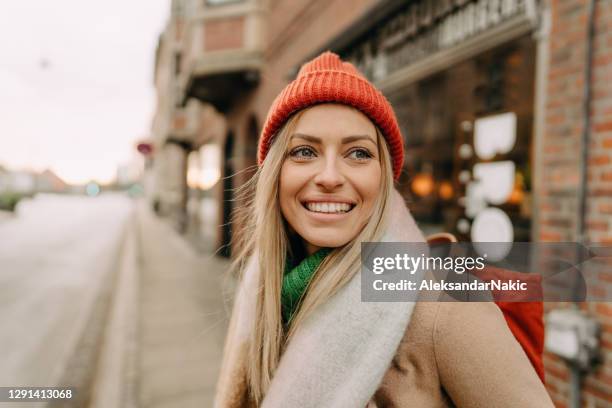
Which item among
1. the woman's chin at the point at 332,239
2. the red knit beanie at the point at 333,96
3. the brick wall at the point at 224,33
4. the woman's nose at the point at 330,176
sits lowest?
the woman's chin at the point at 332,239

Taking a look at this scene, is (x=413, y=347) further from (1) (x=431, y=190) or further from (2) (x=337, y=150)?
(1) (x=431, y=190)

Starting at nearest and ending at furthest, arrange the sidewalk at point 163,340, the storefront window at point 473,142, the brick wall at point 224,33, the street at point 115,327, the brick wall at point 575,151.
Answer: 1. the brick wall at point 575,151
2. the storefront window at point 473,142
3. the sidewalk at point 163,340
4. the street at point 115,327
5. the brick wall at point 224,33

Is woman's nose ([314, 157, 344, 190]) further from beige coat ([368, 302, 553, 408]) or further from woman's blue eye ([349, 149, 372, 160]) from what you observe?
beige coat ([368, 302, 553, 408])

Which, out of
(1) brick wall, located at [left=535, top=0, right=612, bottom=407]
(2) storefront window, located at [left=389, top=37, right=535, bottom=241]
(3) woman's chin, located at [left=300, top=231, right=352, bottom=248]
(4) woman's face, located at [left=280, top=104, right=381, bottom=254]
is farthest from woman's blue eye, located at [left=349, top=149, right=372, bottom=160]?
(1) brick wall, located at [left=535, top=0, right=612, bottom=407]

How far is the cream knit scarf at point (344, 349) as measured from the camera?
3.50ft

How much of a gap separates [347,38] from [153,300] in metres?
5.33

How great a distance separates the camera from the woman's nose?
126 centimetres

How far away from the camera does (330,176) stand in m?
1.26

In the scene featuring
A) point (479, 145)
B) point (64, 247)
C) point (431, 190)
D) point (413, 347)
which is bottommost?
point (64, 247)

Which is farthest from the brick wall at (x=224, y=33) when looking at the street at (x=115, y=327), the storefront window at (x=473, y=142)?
the storefront window at (x=473, y=142)

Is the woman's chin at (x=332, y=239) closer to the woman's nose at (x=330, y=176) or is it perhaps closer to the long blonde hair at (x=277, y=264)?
the long blonde hair at (x=277, y=264)

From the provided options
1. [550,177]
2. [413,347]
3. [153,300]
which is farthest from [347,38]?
[153,300]

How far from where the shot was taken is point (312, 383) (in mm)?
1154

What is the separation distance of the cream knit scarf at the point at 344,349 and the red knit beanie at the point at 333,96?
27 cm
